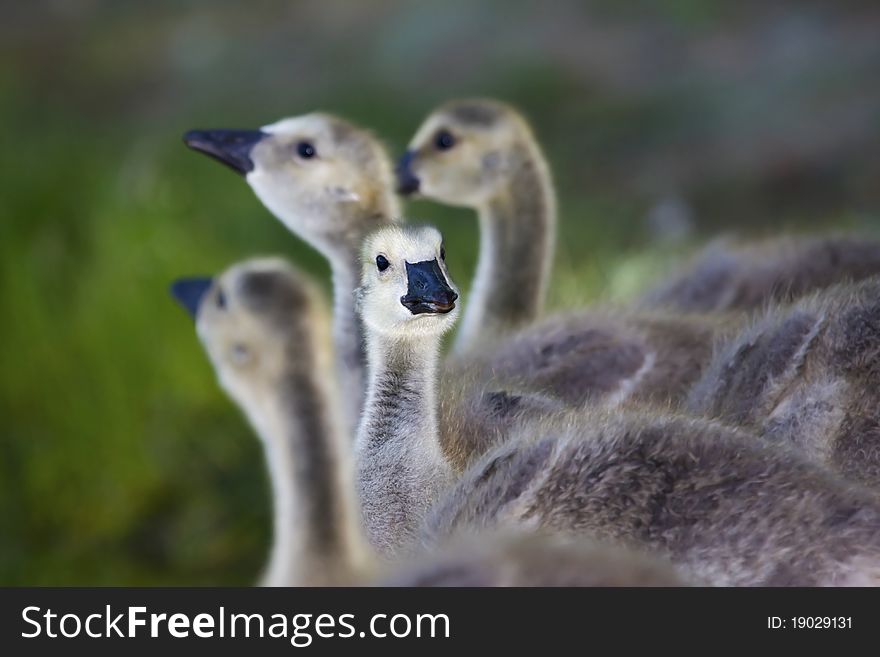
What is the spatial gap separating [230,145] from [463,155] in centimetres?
46

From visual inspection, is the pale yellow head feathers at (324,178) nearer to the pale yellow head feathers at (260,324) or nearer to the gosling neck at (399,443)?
the pale yellow head feathers at (260,324)

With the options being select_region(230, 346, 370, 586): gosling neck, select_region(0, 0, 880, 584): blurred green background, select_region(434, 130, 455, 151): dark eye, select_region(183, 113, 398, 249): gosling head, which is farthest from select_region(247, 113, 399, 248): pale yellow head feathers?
select_region(0, 0, 880, 584): blurred green background

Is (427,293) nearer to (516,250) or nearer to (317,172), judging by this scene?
(317,172)

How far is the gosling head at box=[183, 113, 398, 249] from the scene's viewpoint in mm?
2230

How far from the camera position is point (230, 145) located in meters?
2.25

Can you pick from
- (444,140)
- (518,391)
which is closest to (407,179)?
(444,140)

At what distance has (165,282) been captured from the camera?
375 centimetres

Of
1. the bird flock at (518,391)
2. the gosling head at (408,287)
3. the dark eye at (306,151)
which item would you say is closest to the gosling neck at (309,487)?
the bird flock at (518,391)

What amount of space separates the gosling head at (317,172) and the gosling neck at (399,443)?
50cm

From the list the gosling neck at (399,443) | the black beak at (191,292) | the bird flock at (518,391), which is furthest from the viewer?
the black beak at (191,292)

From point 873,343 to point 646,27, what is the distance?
Answer: 4.05 meters

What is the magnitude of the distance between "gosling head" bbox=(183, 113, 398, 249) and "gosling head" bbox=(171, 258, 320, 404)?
0.58ft

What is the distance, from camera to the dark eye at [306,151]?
225 centimetres
